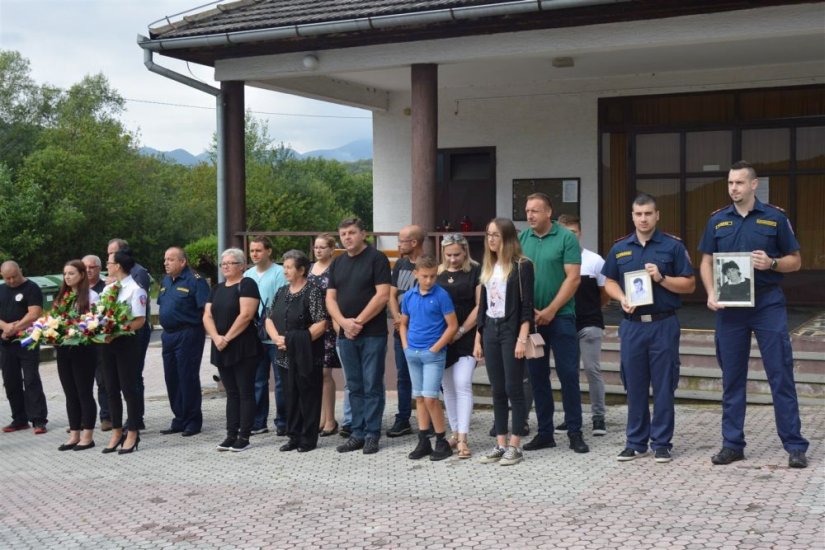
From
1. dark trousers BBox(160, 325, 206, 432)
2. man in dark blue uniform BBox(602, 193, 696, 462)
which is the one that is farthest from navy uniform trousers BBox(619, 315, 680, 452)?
dark trousers BBox(160, 325, 206, 432)

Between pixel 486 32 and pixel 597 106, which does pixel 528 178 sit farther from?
pixel 486 32

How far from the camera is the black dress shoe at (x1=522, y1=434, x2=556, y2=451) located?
24.8 feet

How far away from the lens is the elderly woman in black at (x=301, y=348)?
8102mm

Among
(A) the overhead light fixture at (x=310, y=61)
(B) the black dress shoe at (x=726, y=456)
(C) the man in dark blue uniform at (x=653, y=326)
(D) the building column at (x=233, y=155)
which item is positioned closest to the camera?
(B) the black dress shoe at (x=726, y=456)

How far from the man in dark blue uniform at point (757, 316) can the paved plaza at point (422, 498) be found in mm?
235

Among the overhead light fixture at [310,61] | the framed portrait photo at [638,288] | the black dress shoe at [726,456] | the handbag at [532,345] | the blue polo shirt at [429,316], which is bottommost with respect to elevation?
the black dress shoe at [726,456]

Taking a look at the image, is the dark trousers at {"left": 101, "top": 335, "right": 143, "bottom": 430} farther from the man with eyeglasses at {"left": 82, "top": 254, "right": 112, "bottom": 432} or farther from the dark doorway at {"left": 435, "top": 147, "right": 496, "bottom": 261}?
the dark doorway at {"left": 435, "top": 147, "right": 496, "bottom": 261}

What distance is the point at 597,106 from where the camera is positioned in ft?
43.6

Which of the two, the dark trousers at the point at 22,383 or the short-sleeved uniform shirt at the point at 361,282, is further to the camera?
the dark trousers at the point at 22,383

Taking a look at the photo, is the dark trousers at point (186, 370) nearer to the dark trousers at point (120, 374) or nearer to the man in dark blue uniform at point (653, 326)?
the dark trousers at point (120, 374)

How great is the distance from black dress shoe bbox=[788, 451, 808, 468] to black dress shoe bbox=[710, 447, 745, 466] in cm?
36

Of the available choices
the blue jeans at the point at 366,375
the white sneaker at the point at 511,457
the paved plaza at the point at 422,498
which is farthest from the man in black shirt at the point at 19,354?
the white sneaker at the point at 511,457

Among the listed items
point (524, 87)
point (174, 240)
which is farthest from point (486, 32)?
point (174, 240)

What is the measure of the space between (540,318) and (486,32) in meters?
4.38
